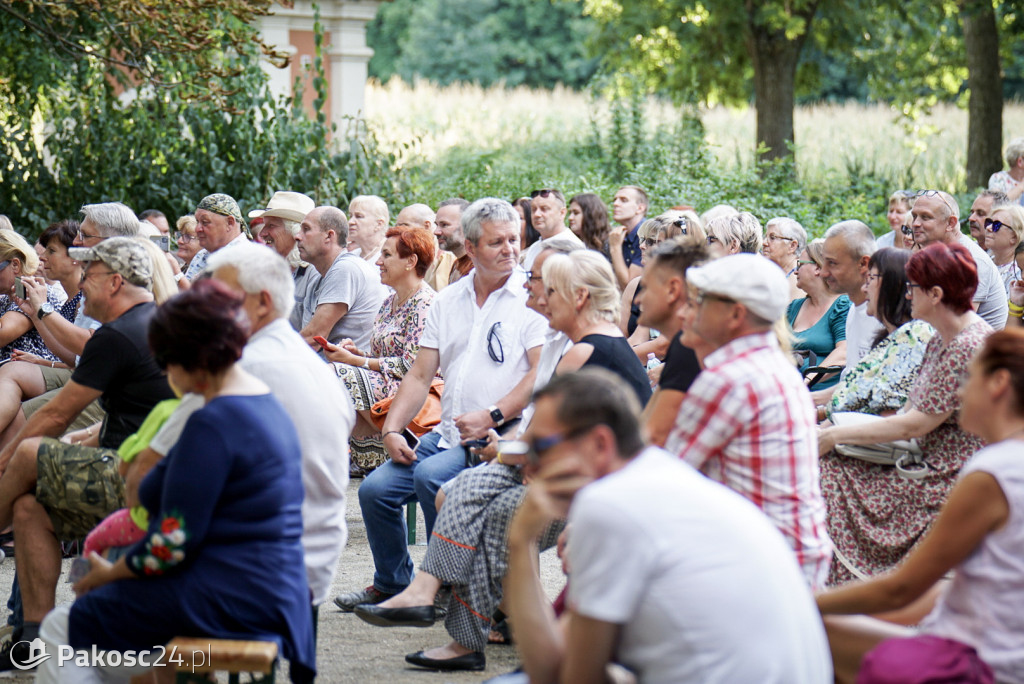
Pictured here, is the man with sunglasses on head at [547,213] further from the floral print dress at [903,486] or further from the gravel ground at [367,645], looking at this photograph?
the floral print dress at [903,486]

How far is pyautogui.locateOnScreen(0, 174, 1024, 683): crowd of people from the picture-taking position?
2244 millimetres

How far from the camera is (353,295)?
6750 mm

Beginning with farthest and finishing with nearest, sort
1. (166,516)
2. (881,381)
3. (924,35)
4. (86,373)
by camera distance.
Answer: (924,35), (881,381), (86,373), (166,516)

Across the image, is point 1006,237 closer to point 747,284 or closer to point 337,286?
point 337,286

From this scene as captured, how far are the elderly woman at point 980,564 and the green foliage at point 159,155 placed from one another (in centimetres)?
886

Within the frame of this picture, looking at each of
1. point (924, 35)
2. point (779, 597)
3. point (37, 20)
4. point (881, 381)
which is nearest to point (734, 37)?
point (924, 35)

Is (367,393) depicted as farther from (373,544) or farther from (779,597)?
(779,597)

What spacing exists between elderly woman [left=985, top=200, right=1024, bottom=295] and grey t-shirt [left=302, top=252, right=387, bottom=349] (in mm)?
3690

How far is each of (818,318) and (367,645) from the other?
3101 millimetres

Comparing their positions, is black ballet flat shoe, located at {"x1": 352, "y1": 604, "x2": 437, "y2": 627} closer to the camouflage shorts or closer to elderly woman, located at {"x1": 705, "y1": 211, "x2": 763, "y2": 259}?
the camouflage shorts

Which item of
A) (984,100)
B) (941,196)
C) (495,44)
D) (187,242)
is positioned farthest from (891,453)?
(495,44)

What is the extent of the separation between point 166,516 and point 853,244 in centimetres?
386

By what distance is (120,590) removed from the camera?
307 centimetres

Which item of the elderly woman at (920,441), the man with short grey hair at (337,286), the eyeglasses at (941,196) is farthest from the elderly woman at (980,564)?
the man with short grey hair at (337,286)
